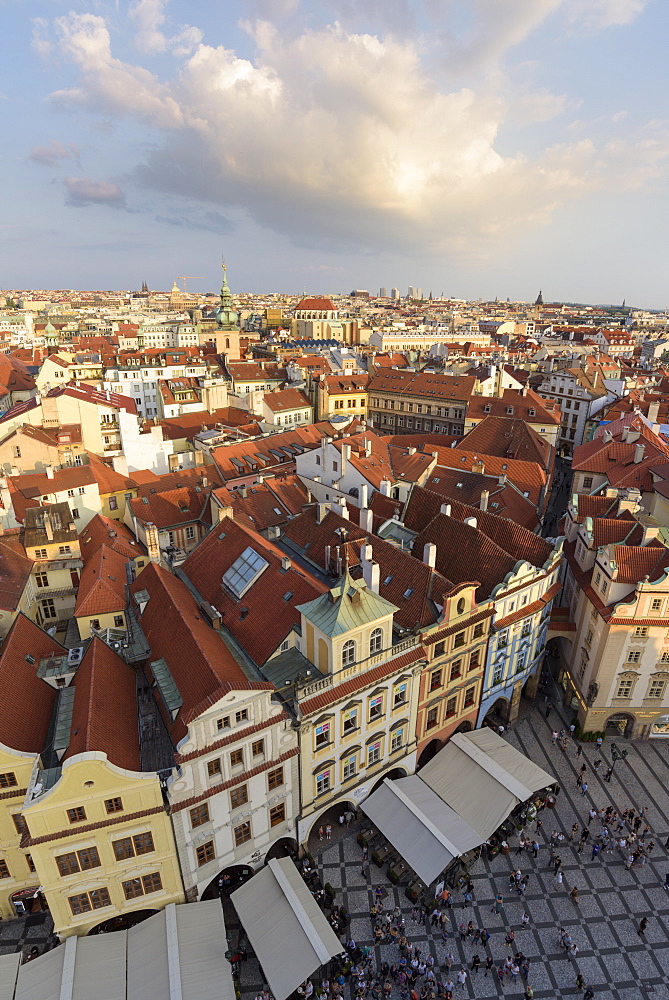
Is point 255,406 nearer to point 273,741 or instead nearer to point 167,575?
point 167,575

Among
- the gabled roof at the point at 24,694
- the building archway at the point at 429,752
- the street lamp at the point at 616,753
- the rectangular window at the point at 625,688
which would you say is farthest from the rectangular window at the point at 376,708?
the rectangular window at the point at 625,688

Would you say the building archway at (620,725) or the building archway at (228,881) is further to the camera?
the building archway at (620,725)

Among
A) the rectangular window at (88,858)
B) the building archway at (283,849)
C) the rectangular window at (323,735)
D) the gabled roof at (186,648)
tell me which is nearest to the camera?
the rectangular window at (88,858)

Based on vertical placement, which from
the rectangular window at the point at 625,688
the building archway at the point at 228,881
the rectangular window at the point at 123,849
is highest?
the rectangular window at the point at 123,849

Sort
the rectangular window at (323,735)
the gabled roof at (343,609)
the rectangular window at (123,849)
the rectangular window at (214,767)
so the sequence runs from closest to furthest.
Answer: the rectangular window at (123,849)
the rectangular window at (214,767)
the gabled roof at (343,609)
the rectangular window at (323,735)

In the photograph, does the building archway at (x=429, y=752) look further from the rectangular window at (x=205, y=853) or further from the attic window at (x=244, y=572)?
the attic window at (x=244, y=572)

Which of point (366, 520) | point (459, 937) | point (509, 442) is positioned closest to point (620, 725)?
point (459, 937)

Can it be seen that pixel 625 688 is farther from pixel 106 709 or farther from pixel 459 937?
pixel 106 709
